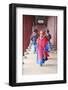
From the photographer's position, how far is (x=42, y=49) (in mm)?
1524

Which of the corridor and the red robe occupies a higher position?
the red robe

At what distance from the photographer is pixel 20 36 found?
1.47 meters

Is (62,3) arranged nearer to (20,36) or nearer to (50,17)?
(50,17)

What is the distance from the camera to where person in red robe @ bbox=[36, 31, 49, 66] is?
152 cm

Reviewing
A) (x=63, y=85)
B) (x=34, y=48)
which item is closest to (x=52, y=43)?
(x=34, y=48)

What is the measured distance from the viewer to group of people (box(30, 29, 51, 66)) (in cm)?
150

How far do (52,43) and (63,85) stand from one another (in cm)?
20

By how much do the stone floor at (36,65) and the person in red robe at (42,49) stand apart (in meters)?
0.02

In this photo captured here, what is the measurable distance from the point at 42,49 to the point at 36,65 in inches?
3.0

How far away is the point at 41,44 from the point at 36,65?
96 mm

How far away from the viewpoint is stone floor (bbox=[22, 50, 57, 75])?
1.49 metres

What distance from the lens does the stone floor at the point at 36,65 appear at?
1.49 meters

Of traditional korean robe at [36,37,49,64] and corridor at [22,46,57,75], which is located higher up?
traditional korean robe at [36,37,49,64]

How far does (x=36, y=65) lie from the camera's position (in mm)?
1513
